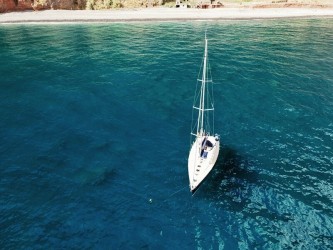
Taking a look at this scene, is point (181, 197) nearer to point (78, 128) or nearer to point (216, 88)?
point (78, 128)

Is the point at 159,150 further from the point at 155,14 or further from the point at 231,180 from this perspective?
the point at 155,14

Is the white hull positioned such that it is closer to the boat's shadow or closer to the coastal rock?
the boat's shadow

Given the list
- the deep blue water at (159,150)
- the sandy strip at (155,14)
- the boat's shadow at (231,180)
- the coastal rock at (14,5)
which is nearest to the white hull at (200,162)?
the boat's shadow at (231,180)

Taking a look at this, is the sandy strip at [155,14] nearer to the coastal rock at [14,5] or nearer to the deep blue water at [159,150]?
the coastal rock at [14,5]

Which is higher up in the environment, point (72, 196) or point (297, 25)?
point (297, 25)

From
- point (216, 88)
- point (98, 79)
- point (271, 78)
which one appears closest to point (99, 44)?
point (98, 79)

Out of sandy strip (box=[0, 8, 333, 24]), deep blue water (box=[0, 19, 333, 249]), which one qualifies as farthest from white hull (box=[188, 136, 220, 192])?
sandy strip (box=[0, 8, 333, 24])
